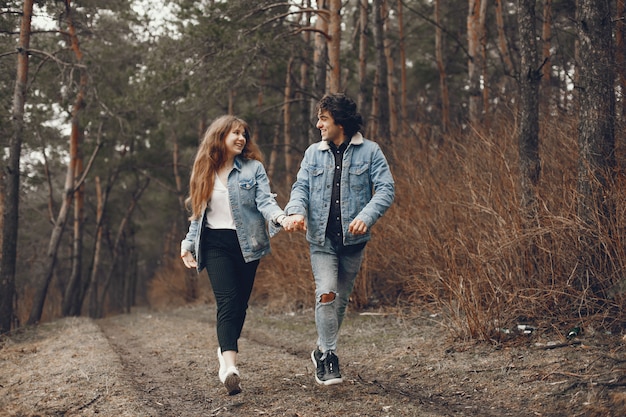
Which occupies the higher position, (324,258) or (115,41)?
(115,41)

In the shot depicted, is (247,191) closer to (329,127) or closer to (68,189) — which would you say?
(329,127)

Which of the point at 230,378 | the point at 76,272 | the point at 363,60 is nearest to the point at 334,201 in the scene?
the point at 230,378

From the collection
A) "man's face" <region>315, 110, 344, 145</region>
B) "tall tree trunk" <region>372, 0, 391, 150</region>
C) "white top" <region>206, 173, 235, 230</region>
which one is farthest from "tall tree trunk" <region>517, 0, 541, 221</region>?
"tall tree trunk" <region>372, 0, 391, 150</region>

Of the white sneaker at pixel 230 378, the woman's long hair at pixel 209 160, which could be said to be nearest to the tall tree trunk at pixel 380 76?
the woman's long hair at pixel 209 160

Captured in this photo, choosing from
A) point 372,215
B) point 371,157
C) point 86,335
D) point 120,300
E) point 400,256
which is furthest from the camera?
point 120,300

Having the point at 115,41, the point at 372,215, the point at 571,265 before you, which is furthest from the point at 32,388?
the point at 115,41

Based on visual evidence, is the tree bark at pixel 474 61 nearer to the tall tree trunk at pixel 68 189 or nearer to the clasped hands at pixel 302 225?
the tall tree trunk at pixel 68 189

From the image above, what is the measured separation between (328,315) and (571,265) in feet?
8.12

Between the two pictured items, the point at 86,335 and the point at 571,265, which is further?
the point at 86,335

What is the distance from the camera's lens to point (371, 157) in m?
5.20

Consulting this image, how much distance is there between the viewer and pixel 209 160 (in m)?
5.34

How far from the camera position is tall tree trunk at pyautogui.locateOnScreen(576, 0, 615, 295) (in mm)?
6027

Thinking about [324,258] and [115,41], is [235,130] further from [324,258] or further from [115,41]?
[115,41]

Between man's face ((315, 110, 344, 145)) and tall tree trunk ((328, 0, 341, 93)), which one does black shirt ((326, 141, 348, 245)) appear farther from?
tall tree trunk ((328, 0, 341, 93))
